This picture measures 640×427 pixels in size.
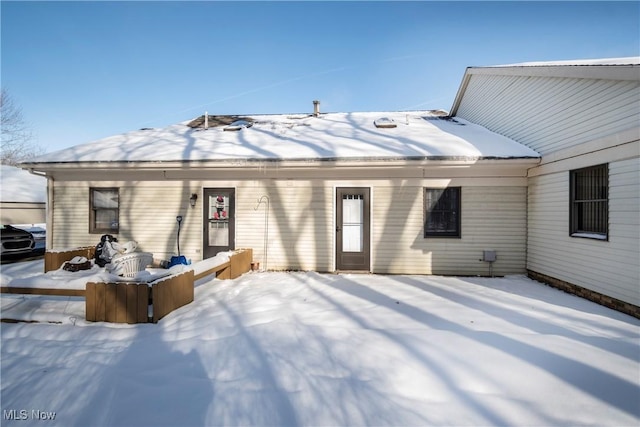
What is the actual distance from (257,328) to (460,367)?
7.94 ft

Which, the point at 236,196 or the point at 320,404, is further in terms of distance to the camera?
the point at 236,196

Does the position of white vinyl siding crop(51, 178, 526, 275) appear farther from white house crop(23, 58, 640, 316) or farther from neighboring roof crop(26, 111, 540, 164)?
neighboring roof crop(26, 111, 540, 164)

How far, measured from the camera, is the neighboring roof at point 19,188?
13414 mm

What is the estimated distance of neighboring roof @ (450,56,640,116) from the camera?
437 centimetres

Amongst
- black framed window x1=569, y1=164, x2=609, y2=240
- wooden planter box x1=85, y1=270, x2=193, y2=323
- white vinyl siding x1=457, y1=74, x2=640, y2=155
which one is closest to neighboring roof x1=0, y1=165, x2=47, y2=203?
wooden planter box x1=85, y1=270, x2=193, y2=323

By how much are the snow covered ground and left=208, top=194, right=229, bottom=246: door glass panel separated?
123 inches

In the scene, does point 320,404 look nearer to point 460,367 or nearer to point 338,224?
point 460,367

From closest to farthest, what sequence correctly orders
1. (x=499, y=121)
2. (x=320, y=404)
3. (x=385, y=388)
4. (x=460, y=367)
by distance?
(x=320, y=404) < (x=385, y=388) < (x=460, y=367) < (x=499, y=121)

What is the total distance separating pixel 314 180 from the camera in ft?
24.0

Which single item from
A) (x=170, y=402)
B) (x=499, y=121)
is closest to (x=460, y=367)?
(x=170, y=402)

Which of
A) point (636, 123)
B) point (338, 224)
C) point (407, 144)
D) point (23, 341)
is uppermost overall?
point (407, 144)

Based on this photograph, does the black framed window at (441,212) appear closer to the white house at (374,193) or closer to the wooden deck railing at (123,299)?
Answer: the white house at (374,193)

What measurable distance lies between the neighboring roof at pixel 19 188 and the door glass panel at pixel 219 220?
12.4m

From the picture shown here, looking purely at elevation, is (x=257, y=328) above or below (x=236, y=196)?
below
